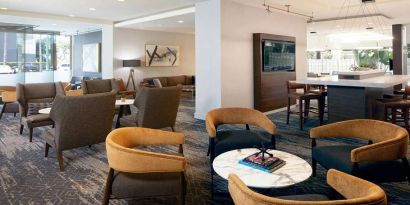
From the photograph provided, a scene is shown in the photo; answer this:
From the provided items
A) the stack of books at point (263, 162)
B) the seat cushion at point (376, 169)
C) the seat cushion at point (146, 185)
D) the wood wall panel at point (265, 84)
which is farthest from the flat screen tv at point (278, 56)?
the seat cushion at point (146, 185)

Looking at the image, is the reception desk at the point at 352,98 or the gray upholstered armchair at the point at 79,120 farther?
the reception desk at the point at 352,98

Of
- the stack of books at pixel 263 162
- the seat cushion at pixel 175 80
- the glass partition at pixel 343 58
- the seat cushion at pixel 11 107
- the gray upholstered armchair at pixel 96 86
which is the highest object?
the glass partition at pixel 343 58

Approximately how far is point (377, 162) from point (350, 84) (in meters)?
2.50

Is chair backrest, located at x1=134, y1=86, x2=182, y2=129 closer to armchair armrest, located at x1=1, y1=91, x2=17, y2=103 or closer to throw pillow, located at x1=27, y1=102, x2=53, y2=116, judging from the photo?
throw pillow, located at x1=27, y1=102, x2=53, y2=116

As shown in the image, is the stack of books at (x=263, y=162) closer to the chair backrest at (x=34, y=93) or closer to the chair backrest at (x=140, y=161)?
the chair backrest at (x=140, y=161)

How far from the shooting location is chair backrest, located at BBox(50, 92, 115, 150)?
11.6ft

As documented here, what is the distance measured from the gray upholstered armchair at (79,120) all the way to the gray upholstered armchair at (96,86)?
7.81ft

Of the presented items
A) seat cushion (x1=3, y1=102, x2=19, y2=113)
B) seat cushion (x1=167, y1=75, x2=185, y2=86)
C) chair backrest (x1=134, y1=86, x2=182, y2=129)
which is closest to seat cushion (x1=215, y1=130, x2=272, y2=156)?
chair backrest (x1=134, y1=86, x2=182, y2=129)

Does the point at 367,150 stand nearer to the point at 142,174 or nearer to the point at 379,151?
the point at 379,151

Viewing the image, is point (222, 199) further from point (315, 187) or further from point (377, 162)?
point (377, 162)

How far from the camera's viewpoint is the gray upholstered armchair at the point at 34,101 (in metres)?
4.95

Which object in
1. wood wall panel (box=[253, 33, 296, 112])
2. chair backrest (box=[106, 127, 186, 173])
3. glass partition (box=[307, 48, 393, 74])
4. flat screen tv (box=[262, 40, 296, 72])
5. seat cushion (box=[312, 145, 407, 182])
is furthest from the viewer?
glass partition (box=[307, 48, 393, 74])

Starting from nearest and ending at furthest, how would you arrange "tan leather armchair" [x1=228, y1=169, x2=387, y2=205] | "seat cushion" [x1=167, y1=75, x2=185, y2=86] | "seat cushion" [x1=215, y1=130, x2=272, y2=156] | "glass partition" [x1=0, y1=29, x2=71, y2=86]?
"tan leather armchair" [x1=228, y1=169, x2=387, y2=205] → "seat cushion" [x1=215, y1=130, x2=272, y2=156] → "glass partition" [x1=0, y1=29, x2=71, y2=86] → "seat cushion" [x1=167, y1=75, x2=185, y2=86]

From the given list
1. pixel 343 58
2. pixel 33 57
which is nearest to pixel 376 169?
pixel 33 57
